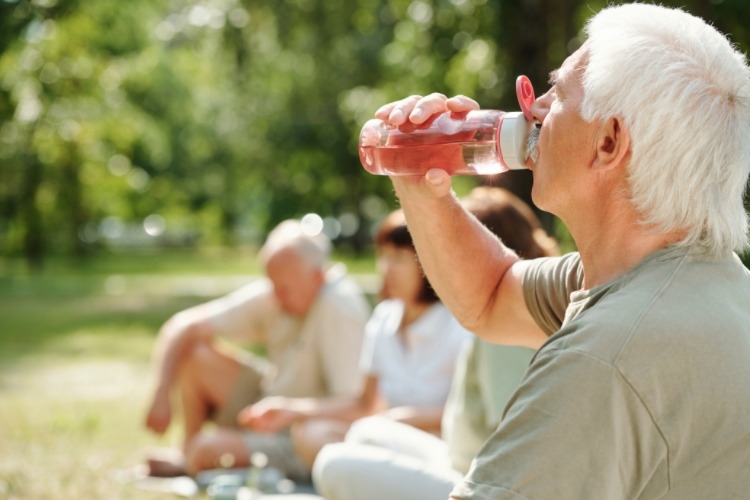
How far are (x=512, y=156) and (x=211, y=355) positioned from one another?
4100 millimetres

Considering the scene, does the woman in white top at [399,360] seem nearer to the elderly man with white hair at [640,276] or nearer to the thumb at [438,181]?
the thumb at [438,181]

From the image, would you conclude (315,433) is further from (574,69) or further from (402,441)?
(574,69)

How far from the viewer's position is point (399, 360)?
5.01m

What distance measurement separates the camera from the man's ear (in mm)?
1914

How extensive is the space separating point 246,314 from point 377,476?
2.68 m

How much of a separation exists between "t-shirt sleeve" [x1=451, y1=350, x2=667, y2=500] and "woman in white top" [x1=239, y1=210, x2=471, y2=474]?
2.98 metres

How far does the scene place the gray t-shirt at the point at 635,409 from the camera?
64.9 inches

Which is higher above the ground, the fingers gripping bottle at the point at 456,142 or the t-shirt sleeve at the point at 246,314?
the fingers gripping bottle at the point at 456,142

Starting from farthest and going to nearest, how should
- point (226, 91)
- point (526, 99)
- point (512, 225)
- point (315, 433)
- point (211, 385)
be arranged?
point (226, 91)
point (211, 385)
point (315, 433)
point (512, 225)
point (526, 99)

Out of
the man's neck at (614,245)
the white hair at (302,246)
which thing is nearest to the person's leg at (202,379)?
the white hair at (302,246)

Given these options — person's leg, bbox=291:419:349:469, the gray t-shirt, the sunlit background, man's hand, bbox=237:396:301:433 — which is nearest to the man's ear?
the gray t-shirt

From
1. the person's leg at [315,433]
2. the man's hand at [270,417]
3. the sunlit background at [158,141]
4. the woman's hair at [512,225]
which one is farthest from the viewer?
the sunlit background at [158,141]

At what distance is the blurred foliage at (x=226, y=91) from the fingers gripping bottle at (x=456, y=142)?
7.32 ft

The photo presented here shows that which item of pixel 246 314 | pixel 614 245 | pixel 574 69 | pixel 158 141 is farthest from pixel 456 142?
pixel 158 141
